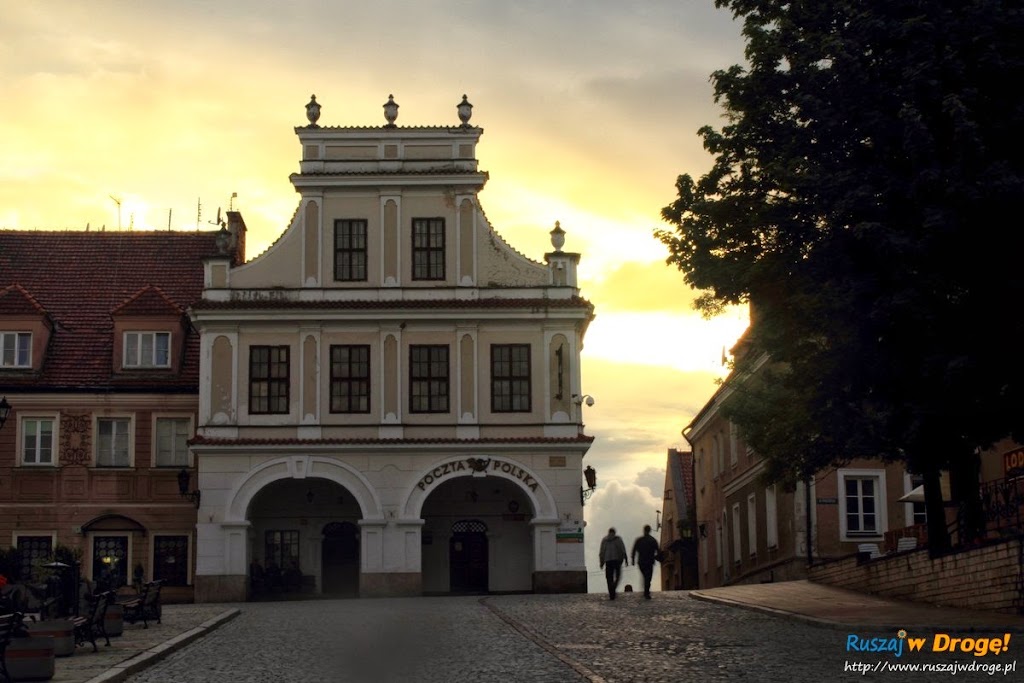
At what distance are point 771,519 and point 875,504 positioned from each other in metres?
5.38

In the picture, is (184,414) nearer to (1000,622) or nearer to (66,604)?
(66,604)

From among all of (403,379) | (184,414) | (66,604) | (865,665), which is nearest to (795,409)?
(865,665)

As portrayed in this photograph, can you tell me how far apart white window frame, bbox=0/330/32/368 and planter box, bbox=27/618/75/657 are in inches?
1132

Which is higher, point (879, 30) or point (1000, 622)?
point (879, 30)

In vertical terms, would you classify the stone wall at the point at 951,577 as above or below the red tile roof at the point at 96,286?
below

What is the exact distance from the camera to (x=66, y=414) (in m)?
48.5

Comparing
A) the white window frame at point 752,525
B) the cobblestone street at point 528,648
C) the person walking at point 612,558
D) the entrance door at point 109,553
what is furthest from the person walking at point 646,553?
the entrance door at point 109,553

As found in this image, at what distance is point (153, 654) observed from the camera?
70.1ft

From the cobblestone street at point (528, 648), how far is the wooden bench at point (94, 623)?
1.39 m

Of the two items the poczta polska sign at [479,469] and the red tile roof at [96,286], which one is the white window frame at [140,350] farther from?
the poczta polska sign at [479,469]

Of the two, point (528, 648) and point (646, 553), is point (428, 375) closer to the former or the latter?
point (646, 553)

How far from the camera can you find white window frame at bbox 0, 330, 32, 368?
4909 cm

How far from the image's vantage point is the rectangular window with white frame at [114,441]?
4872 cm

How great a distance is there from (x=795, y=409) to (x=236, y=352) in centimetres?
2220
